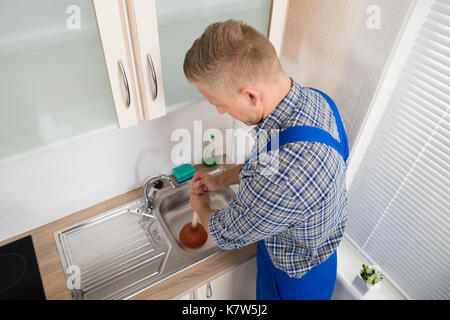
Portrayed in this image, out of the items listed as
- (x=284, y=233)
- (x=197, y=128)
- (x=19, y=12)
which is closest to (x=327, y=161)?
(x=284, y=233)

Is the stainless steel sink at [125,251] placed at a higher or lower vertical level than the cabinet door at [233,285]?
higher

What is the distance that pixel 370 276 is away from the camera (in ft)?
4.71

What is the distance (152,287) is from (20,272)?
569 millimetres

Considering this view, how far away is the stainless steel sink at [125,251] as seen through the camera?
132 cm

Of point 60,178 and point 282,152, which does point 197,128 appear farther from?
point 282,152

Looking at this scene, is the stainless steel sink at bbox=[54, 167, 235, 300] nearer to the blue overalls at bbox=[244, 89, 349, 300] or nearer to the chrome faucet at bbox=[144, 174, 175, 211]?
the chrome faucet at bbox=[144, 174, 175, 211]

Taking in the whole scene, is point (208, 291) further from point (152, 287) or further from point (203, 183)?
point (203, 183)

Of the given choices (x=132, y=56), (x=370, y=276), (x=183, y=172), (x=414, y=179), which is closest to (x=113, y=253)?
(x=183, y=172)

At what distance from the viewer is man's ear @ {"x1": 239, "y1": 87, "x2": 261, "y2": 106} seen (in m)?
0.85

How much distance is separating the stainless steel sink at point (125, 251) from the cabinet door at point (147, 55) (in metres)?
0.72

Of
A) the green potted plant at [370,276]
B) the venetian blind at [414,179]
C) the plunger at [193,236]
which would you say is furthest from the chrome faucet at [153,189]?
the green potted plant at [370,276]

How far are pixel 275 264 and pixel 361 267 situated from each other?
675 mm

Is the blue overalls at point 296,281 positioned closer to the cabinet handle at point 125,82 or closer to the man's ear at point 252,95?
the man's ear at point 252,95

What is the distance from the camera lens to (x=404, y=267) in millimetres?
1403
